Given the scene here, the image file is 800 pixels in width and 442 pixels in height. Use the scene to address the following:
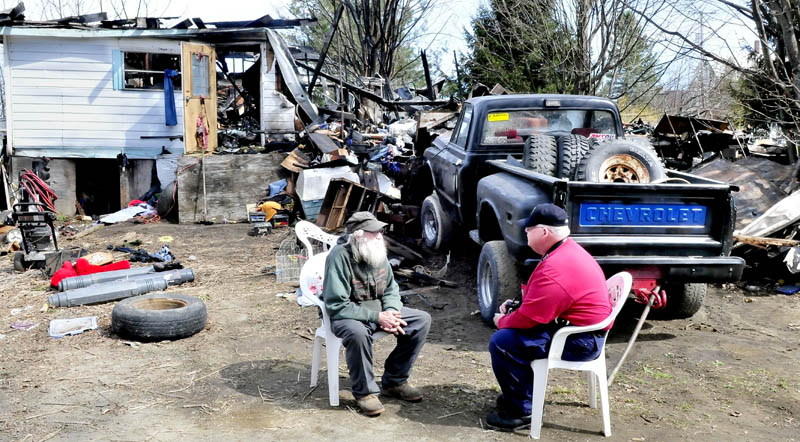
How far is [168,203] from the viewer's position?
43.3ft

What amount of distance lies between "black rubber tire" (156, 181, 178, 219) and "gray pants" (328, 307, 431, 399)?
9.59 meters

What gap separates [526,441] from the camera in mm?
4031

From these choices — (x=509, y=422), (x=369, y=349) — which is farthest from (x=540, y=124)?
(x=509, y=422)

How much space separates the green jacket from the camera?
4406 millimetres

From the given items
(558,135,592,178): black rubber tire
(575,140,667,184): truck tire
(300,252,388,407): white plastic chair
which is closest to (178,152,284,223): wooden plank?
(558,135,592,178): black rubber tire

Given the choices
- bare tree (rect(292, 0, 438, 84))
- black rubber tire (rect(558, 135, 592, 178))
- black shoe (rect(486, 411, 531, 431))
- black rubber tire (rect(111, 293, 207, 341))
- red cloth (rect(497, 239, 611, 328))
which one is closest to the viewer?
red cloth (rect(497, 239, 611, 328))

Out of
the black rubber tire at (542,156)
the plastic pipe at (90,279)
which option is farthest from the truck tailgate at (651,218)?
the plastic pipe at (90,279)

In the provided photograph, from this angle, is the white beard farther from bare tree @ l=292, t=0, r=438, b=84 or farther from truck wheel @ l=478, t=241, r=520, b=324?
bare tree @ l=292, t=0, r=438, b=84

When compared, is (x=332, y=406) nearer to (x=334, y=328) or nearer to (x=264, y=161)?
(x=334, y=328)

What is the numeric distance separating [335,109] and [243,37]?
247 centimetres

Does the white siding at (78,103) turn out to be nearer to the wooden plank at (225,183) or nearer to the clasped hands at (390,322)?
the wooden plank at (225,183)

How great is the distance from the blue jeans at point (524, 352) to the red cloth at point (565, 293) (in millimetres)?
93

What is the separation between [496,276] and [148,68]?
11.4 metres

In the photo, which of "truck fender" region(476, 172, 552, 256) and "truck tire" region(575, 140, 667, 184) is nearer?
"truck fender" region(476, 172, 552, 256)
